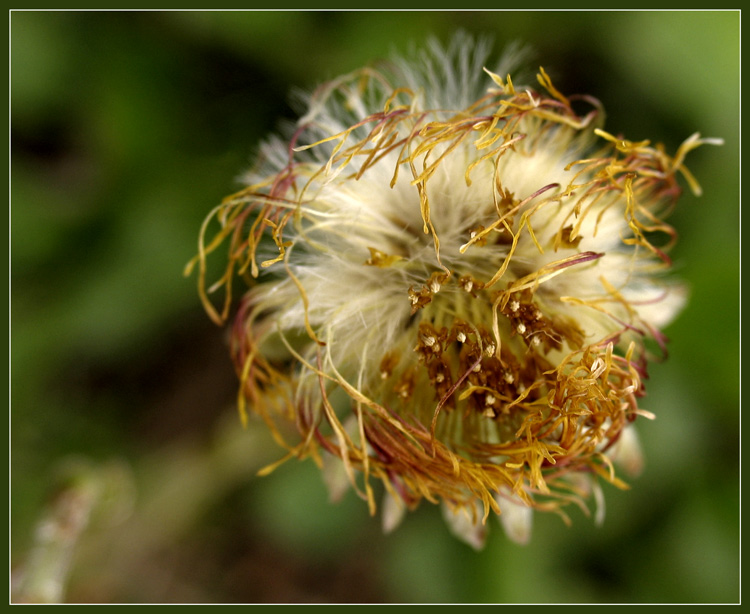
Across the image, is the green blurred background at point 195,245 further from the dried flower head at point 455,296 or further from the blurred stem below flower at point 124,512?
the dried flower head at point 455,296

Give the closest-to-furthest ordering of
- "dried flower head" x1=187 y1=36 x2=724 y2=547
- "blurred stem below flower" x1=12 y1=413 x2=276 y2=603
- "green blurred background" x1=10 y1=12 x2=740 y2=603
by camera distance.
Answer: "dried flower head" x1=187 y1=36 x2=724 y2=547, "blurred stem below flower" x1=12 y1=413 x2=276 y2=603, "green blurred background" x1=10 y1=12 x2=740 y2=603

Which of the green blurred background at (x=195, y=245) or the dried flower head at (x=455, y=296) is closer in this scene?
the dried flower head at (x=455, y=296)

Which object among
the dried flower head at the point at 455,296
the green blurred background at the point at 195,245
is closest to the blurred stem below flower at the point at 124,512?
the green blurred background at the point at 195,245

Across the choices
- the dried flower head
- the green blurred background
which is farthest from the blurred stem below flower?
the dried flower head

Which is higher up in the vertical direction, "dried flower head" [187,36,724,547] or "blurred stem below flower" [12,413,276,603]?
"dried flower head" [187,36,724,547]

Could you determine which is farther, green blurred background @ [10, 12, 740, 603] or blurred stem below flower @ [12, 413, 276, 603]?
green blurred background @ [10, 12, 740, 603]

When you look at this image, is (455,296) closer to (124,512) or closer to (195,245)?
(195,245)

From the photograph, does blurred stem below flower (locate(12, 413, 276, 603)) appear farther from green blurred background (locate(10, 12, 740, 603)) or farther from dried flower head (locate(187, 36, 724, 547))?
dried flower head (locate(187, 36, 724, 547))

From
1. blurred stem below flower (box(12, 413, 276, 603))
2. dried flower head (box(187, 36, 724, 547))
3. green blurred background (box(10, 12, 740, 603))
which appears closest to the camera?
dried flower head (box(187, 36, 724, 547))
